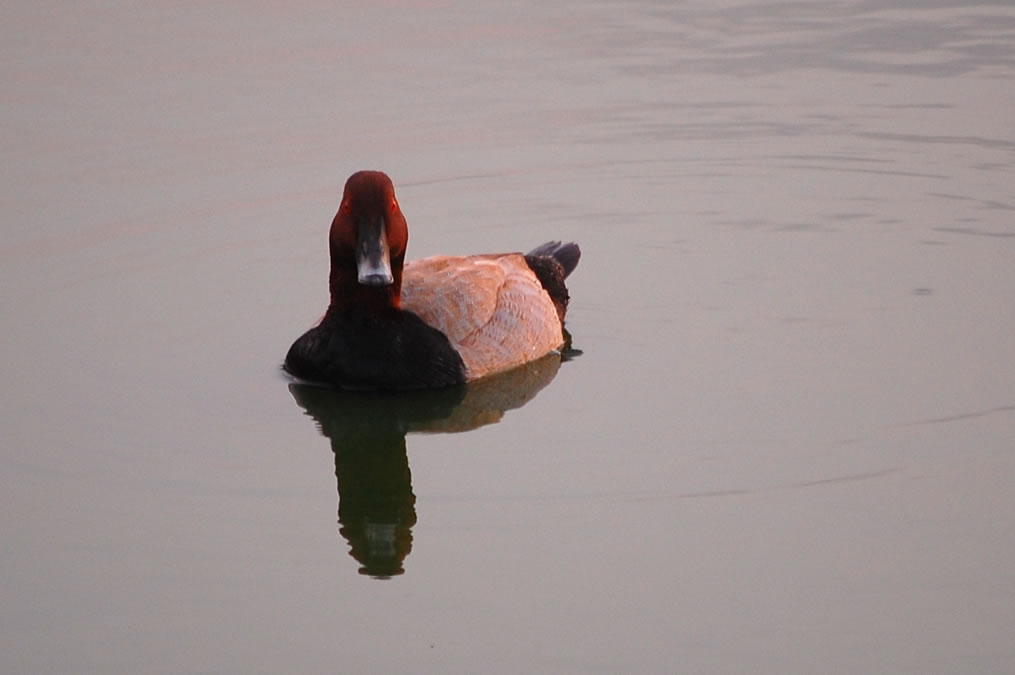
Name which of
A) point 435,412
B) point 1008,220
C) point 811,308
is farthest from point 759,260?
point 435,412

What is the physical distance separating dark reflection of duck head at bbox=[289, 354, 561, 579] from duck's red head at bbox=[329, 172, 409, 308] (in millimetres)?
670

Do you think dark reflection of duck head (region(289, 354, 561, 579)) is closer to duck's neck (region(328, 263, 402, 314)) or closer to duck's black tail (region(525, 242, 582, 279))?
duck's neck (region(328, 263, 402, 314))

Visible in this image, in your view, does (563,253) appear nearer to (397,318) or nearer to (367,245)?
(397,318)

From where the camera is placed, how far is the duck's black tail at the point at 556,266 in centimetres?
1263

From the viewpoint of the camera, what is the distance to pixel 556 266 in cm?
1280

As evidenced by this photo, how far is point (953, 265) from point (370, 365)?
4.95m

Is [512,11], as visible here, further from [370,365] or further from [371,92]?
[370,365]

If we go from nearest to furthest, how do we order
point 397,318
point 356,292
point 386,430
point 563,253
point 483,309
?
point 386,430 < point 356,292 < point 397,318 < point 483,309 < point 563,253

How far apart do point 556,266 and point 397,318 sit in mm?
2025

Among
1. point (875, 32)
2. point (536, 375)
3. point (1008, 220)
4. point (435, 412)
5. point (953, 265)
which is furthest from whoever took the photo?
point (875, 32)

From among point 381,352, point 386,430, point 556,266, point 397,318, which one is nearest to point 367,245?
point 397,318

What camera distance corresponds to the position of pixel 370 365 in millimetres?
11125

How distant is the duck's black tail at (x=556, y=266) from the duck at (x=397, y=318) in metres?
0.60

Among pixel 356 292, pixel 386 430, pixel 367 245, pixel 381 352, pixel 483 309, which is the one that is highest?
pixel 367 245
